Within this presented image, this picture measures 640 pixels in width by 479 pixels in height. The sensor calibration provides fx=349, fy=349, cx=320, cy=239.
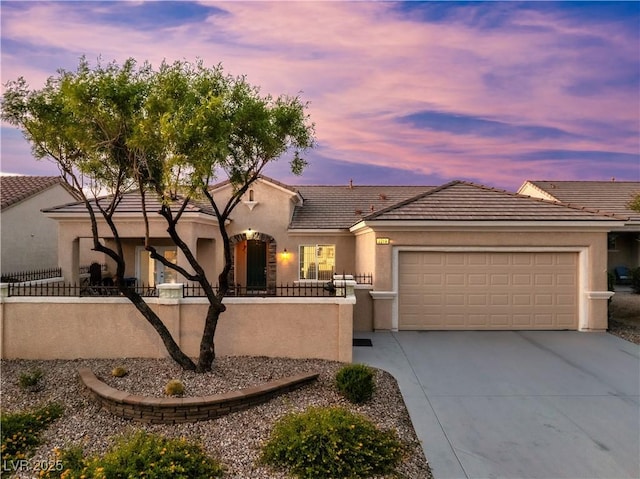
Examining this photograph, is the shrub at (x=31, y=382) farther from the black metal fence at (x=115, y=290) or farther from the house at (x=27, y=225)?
the house at (x=27, y=225)

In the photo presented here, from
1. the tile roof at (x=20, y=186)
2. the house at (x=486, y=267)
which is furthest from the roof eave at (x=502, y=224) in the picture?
the tile roof at (x=20, y=186)

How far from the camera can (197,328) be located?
7762 mm

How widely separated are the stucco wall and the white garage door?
682 inches

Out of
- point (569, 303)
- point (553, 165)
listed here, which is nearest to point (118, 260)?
point (569, 303)

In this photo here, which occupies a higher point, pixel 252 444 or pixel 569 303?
pixel 569 303

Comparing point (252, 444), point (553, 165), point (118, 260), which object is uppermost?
point (553, 165)

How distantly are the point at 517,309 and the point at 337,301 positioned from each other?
21.3ft

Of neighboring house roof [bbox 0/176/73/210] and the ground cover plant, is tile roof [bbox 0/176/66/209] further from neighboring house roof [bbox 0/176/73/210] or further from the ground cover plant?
the ground cover plant

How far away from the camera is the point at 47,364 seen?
24.6ft

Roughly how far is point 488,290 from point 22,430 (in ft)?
36.5

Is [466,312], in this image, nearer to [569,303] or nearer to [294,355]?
[569,303]

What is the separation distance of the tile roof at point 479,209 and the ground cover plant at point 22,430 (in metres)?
8.42

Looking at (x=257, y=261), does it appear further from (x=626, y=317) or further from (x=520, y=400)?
(x=626, y=317)

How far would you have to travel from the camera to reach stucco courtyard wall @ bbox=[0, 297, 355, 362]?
25.4 feet
